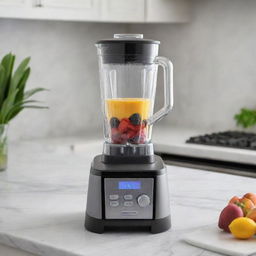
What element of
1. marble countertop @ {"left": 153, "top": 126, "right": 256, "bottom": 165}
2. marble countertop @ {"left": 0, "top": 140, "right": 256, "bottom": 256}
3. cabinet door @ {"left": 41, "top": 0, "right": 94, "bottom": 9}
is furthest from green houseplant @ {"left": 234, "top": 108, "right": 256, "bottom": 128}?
marble countertop @ {"left": 0, "top": 140, "right": 256, "bottom": 256}

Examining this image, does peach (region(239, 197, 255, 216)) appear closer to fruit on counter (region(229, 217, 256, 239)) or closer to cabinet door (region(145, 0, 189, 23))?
fruit on counter (region(229, 217, 256, 239))

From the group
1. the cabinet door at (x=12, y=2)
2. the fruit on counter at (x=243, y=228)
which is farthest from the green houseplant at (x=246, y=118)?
the fruit on counter at (x=243, y=228)

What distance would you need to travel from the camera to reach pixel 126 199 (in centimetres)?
165

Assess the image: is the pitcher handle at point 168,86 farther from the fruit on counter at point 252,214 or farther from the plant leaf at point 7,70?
the plant leaf at point 7,70

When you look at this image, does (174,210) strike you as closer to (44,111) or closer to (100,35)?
(44,111)

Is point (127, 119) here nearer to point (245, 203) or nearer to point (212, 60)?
point (245, 203)

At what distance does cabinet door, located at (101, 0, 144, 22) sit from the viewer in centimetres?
347

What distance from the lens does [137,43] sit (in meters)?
1.70

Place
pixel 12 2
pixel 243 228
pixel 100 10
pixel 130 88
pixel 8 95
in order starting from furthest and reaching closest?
pixel 100 10
pixel 12 2
pixel 8 95
pixel 130 88
pixel 243 228

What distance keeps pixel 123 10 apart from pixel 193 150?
89cm

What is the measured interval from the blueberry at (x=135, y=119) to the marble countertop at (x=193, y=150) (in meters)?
1.39

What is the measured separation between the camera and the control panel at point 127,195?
1.65 m

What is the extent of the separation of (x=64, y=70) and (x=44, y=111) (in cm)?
27

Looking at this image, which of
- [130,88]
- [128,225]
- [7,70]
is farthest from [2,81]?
[128,225]
